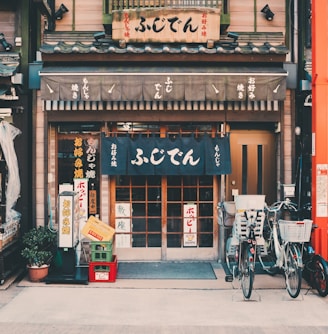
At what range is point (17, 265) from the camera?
428 inches

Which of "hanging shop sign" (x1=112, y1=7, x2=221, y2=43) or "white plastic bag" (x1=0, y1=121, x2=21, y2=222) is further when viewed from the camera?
"hanging shop sign" (x1=112, y1=7, x2=221, y2=43)

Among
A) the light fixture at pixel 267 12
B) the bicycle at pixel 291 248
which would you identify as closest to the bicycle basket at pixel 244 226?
the bicycle at pixel 291 248

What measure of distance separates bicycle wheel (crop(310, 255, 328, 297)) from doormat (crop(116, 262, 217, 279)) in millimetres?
2236

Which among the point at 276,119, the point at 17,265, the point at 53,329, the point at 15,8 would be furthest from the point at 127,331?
the point at 15,8

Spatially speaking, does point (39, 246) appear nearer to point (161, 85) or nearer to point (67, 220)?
point (67, 220)

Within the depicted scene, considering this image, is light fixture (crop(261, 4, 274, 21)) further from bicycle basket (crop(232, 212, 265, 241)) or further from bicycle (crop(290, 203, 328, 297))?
bicycle (crop(290, 203, 328, 297))

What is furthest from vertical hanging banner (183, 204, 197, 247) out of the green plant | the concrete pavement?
the green plant

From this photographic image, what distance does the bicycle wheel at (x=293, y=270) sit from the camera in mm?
8844

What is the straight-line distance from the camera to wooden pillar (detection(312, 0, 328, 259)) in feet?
31.9

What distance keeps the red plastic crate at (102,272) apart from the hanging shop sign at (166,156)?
2.26m

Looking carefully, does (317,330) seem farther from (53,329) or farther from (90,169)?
(90,169)

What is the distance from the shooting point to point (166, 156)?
11.3 m

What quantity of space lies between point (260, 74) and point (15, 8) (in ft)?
20.3

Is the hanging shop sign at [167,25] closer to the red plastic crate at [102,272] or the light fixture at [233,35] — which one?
the light fixture at [233,35]
